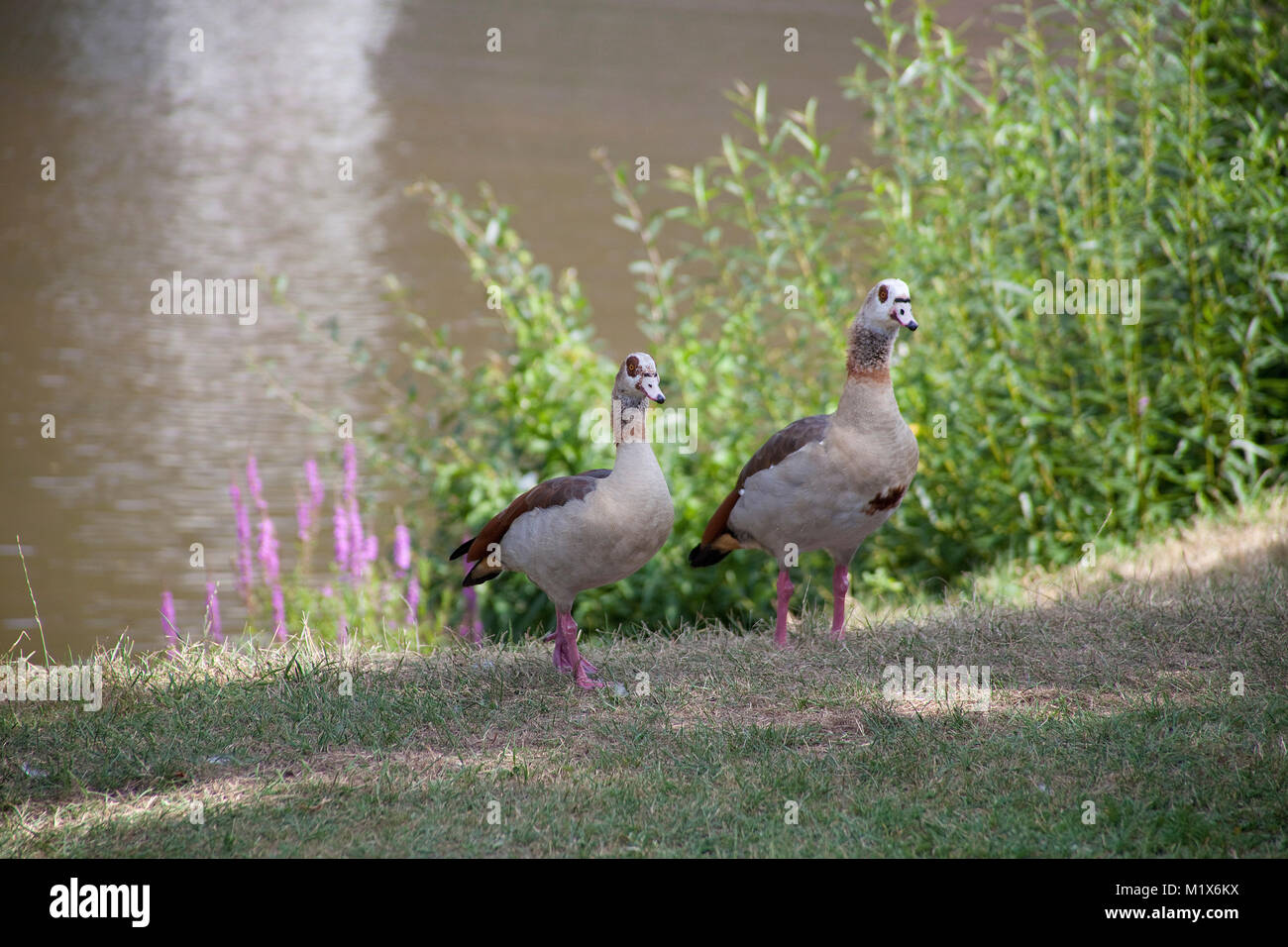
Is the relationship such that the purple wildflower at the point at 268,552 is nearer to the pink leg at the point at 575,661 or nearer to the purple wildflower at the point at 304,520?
the purple wildflower at the point at 304,520

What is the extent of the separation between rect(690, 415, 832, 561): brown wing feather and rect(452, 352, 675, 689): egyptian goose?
684 mm

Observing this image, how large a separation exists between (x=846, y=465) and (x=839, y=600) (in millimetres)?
729

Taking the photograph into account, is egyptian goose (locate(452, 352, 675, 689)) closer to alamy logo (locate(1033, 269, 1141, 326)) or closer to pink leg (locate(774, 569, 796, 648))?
pink leg (locate(774, 569, 796, 648))

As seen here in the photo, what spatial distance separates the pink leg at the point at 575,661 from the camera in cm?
457

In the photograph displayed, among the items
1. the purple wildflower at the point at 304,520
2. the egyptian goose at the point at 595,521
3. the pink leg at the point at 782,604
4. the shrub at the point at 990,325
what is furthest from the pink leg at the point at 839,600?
the purple wildflower at the point at 304,520

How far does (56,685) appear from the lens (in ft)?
15.4

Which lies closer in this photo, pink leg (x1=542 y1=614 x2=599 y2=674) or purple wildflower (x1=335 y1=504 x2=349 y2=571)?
pink leg (x1=542 y1=614 x2=599 y2=674)

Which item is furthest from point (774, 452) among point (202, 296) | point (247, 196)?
point (247, 196)

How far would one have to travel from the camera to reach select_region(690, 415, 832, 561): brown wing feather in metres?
5.04

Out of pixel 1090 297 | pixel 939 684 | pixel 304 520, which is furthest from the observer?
pixel 1090 297

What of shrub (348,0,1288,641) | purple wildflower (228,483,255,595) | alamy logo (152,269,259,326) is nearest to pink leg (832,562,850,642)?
shrub (348,0,1288,641)

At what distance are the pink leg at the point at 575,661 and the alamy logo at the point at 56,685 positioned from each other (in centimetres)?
170

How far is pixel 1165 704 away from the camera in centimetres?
420
